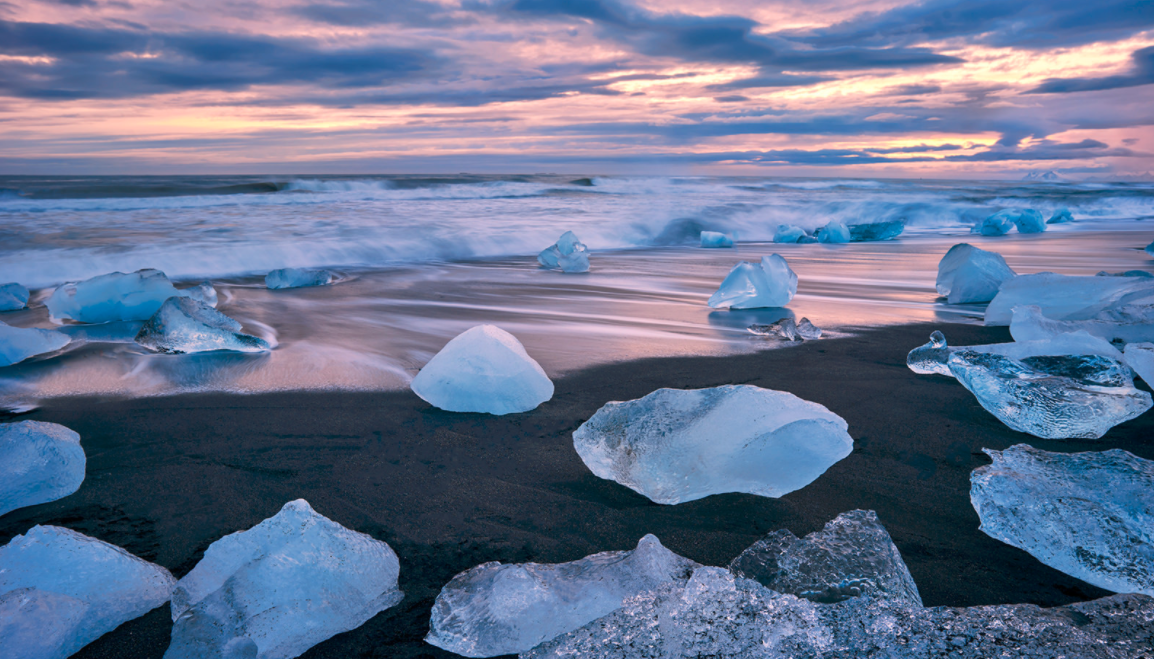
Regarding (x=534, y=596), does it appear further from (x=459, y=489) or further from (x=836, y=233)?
(x=836, y=233)

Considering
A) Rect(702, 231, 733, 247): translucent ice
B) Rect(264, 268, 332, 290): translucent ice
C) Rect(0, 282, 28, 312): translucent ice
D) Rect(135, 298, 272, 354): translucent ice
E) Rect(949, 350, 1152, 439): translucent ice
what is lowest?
Rect(0, 282, 28, 312): translucent ice

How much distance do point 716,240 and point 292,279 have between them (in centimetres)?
542

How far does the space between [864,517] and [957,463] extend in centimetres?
55

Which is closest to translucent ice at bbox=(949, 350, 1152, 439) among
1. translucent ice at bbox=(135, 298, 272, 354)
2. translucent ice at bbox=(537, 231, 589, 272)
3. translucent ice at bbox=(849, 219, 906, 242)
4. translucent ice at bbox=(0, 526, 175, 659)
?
translucent ice at bbox=(0, 526, 175, 659)

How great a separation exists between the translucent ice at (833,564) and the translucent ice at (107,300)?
3.40 meters

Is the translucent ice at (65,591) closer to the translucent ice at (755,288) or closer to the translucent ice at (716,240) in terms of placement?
the translucent ice at (755,288)

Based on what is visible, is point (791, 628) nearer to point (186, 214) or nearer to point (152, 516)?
point (152, 516)

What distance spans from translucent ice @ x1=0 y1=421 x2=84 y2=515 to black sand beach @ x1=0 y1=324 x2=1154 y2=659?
0.04 meters

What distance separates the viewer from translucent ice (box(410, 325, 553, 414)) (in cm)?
200

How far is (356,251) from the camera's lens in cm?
700

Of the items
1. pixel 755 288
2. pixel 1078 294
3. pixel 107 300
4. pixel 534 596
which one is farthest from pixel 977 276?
pixel 107 300

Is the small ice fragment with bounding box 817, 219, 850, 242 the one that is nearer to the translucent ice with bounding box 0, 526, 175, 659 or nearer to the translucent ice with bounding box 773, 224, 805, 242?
the translucent ice with bounding box 773, 224, 805, 242

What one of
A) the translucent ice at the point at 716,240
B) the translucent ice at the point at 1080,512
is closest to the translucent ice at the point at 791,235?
the translucent ice at the point at 716,240

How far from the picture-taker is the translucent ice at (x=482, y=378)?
2.00 m
